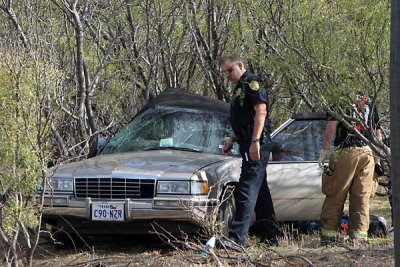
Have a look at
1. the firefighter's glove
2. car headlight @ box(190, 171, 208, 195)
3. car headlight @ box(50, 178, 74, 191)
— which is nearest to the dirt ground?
car headlight @ box(190, 171, 208, 195)

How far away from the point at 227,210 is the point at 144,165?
93 centimetres

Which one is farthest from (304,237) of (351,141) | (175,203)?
(175,203)

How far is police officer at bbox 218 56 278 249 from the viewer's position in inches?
323

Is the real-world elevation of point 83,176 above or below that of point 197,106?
below

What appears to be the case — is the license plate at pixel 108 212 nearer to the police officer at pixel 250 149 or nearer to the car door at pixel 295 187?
the police officer at pixel 250 149

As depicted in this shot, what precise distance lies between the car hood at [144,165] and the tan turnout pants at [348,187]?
1180mm

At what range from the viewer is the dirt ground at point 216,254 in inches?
274

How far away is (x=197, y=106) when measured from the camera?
9.78 meters

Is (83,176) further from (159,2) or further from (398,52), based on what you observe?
(159,2)

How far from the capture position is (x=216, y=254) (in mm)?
7055

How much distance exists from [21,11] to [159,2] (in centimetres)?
252

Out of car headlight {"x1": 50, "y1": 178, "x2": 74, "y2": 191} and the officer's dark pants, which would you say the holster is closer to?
the officer's dark pants

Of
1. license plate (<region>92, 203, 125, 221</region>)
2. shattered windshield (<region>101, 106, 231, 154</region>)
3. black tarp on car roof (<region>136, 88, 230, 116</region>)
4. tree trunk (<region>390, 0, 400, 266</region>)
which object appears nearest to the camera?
tree trunk (<region>390, 0, 400, 266</region>)

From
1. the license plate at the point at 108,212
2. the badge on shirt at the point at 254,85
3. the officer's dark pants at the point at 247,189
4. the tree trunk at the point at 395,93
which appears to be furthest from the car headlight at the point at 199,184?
the tree trunk at the point at 395,93
